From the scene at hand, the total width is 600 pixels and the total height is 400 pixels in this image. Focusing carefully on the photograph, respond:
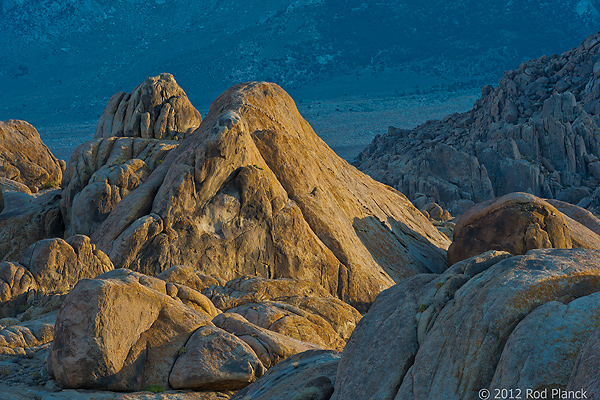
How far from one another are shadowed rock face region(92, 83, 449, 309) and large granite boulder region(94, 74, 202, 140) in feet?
38.5

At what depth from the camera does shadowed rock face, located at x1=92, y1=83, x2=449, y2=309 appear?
19.8 m

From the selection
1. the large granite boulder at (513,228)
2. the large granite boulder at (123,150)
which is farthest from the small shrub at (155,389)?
the large granite boulder at (513,228)

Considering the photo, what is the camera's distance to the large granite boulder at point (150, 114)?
34.2 metres

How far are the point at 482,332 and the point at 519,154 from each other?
5782 cm

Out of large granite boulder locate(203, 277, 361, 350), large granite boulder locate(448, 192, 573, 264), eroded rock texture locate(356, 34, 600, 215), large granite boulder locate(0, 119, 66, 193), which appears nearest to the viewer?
large granite boulder locate(203, 277, 361, 350)

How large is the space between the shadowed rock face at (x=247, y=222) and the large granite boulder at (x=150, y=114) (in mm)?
11746

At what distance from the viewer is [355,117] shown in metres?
127

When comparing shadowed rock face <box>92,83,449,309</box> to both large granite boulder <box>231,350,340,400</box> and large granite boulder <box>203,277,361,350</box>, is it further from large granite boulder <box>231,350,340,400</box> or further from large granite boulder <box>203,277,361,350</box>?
large granite boulder <box>231,350,340,400</box>

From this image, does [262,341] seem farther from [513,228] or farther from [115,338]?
[513,228]

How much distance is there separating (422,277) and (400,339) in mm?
1855

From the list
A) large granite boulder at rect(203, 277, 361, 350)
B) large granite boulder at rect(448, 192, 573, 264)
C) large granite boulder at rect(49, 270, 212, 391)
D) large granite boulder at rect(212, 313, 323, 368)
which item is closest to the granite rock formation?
large granite boulder at rect(448, 192, 573, 264)

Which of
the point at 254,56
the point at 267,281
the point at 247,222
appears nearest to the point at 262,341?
the point at 267,281

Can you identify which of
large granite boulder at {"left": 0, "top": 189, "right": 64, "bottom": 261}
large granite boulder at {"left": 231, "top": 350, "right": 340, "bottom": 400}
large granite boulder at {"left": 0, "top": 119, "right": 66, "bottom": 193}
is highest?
large granite boulder at {"left": 0, "top": 119, "right": 66, "bottom": 193}

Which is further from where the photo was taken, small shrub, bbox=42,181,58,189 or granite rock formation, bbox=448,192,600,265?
small shrub, bbox=42,181,58,189
